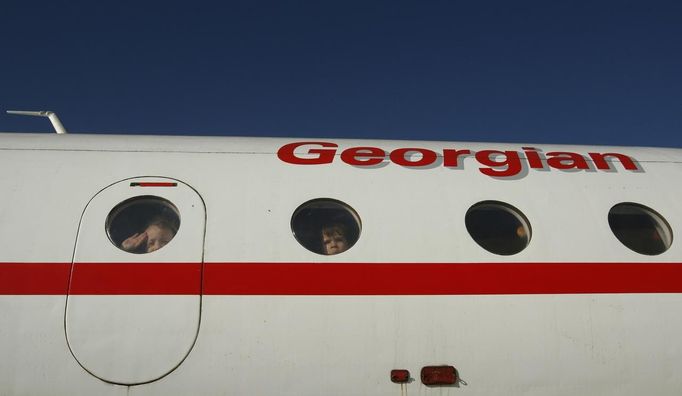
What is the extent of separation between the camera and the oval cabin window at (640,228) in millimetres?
4176

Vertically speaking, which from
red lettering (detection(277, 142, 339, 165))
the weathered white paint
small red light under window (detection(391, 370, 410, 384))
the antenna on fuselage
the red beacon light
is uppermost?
the antenna on fuselage

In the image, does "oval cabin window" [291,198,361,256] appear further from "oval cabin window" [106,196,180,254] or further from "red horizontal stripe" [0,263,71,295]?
"red horizontal stripe" [0,263,71,295]

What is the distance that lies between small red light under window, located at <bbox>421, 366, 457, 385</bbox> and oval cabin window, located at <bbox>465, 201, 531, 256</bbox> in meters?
1.02

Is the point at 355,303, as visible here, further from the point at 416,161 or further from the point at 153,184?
the point at 153,184

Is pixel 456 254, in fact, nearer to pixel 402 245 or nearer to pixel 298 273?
pixel 402 245

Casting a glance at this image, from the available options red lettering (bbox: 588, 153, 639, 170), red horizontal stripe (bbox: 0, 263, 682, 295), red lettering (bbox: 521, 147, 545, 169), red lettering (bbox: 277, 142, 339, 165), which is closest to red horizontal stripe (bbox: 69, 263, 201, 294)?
red horizontal stripe (bbox: 0, 263, 682, 295)

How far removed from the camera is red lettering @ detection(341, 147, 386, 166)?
4379 millimetres

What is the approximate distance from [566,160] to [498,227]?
44.1 inches

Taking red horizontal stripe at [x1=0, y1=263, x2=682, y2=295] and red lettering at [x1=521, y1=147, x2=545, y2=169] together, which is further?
red lettering at [x1=521, y1=147, x2=545, y2=169]

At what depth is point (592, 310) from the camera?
12.4ft

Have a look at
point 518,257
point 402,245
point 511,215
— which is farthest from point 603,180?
point 402,245

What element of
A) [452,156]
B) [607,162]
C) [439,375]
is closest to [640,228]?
[607,162]

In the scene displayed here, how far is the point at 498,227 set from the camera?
4191 millimetres

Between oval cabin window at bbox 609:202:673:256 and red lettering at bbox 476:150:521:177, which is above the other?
red lettering at bbox 476:150:521:177
